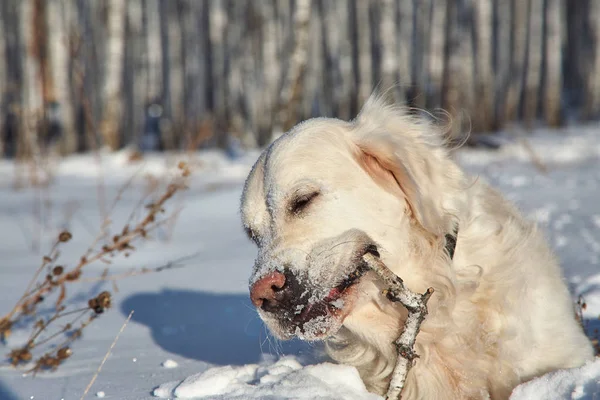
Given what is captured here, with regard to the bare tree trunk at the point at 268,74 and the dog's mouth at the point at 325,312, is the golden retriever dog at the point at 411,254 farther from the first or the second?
the bare tree trunk at the point at 268,74

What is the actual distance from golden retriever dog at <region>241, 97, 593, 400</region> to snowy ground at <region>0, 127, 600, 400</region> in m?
0.19

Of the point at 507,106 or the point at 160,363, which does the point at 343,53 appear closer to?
the point at 507,106

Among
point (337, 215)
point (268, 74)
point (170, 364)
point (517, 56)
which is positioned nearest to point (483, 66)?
point (517, 56)

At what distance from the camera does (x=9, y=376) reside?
2.63 m

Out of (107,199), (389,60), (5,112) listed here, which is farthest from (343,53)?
(107,199)

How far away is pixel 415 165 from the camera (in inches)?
92.9

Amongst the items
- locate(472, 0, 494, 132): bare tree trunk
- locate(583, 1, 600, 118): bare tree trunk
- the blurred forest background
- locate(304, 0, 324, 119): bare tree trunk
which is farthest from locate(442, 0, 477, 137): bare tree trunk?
locate(304, 0, 324, 119): bare tree trunk

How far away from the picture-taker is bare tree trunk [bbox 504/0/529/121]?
17.8m

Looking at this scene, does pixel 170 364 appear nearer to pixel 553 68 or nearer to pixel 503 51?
pixel 553 68

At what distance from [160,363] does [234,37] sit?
14.1 metres

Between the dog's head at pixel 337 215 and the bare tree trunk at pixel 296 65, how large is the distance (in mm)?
9642

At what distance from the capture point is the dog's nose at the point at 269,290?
81.9 inches

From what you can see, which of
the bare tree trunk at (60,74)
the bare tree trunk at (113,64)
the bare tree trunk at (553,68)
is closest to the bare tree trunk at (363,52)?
the bare tree trunk at (553,68)

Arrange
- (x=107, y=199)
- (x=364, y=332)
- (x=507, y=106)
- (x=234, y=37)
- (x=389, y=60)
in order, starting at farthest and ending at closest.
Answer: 1. (x=507, y=106)
2. (x=234, y=37)
3. (x=389, y=60)
4. (x=107, y=199)
5. (x=364, y=332)
